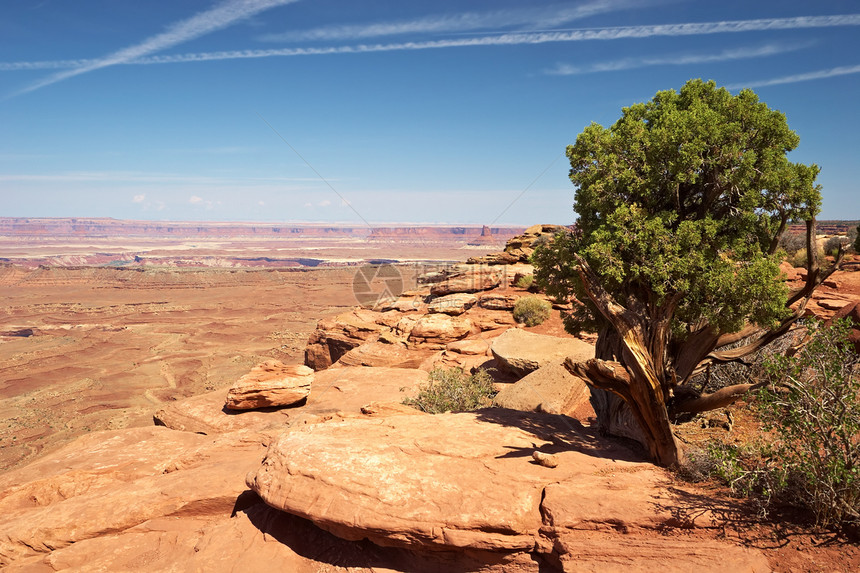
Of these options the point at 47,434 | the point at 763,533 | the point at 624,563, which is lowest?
the point at 47,434

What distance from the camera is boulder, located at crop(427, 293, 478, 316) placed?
2471cm

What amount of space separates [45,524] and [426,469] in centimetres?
633

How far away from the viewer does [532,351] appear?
1513 centimetres

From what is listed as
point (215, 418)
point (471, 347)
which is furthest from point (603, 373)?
point (471, 347)

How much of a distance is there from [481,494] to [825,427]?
411 cm

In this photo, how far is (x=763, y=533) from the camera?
4977mm


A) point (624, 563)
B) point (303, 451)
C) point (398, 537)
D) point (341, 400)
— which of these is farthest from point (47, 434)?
point (624, 563)

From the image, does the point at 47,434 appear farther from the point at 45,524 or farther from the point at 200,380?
the point at 45,524

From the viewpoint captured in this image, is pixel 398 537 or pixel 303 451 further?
pixel 303 451

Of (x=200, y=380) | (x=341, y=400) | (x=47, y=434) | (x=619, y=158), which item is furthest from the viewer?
(x=200, y=380)

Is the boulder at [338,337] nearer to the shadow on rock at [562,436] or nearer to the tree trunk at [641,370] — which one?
the shadow on rock at [562,436]

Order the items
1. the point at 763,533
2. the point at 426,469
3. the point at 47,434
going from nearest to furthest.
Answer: the point at 763,533
the point at 426,469
the point at 47,434

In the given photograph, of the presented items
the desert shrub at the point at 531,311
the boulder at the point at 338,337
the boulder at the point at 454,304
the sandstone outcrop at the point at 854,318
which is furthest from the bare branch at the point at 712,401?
the boulder at the point at 338,337

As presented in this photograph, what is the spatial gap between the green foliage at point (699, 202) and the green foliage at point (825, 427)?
5.37ft
